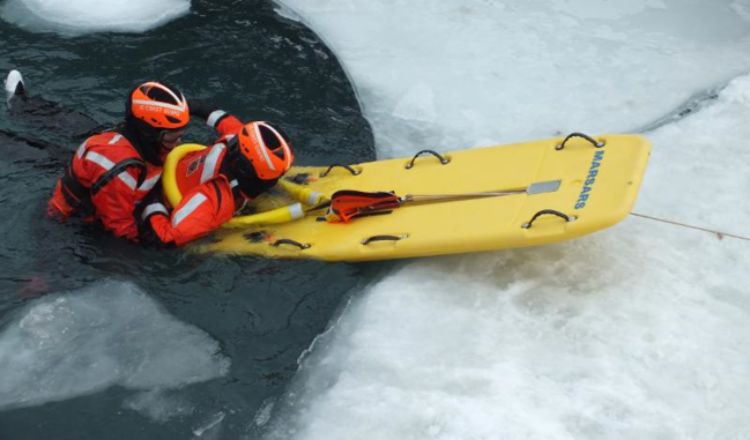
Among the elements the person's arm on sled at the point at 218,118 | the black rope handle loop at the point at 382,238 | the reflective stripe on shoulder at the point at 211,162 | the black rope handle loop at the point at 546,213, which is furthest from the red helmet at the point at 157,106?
the black rope handle loop at the point at 546,213

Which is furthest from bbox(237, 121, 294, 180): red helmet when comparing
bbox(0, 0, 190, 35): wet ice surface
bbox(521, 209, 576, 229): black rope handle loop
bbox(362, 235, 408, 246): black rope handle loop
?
bbox(0, 0, 190, 35): wet ice surface

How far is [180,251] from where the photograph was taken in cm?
470

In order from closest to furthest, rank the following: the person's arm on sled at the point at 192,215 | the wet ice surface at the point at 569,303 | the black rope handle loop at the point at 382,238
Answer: the wet ice surface at the point at 569,303, the black rope handle loop at the point at 382,238, the person's arm on sled at the point at 192,215

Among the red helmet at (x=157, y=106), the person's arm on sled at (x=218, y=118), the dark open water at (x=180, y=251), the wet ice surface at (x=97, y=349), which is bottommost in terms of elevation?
the wet ice surface at (x=97, y=349)

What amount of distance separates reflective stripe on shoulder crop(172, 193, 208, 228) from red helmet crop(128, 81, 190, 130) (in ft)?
1.38

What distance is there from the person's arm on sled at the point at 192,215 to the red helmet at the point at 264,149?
27 cm

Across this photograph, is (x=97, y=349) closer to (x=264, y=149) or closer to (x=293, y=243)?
(x=293, y=243)

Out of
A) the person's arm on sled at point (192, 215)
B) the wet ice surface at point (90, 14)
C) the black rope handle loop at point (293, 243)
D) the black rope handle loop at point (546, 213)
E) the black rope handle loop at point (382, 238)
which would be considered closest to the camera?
the black rope handle loop at point (546, 213)

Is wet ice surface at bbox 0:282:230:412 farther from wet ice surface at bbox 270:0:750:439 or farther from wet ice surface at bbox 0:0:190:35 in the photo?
wet ice surface at bbox 0:0:190:35

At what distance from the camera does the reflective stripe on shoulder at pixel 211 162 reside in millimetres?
4516

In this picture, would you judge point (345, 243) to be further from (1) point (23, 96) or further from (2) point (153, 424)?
(1) point (23, 96)

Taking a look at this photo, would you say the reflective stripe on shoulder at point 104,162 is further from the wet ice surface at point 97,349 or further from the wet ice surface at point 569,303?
the wet ice surface at point 569,303

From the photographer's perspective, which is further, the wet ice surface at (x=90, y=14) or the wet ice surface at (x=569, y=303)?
the wet ice surface at (x=90, y=14)

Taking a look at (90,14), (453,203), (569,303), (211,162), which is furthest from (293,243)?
(90,14)
